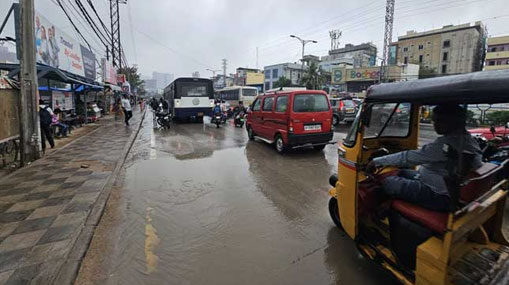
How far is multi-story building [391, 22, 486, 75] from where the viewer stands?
54031mm

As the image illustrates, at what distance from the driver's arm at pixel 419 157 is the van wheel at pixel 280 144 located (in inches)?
212

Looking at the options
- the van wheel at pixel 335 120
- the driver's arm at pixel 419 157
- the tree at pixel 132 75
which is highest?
the tree at pixel 132 75

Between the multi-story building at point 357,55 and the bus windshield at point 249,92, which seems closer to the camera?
the bus windshield at point 249,92

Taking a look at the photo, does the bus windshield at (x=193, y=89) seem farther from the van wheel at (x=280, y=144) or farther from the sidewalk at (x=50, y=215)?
the sidewalk at (x=50, y=215)

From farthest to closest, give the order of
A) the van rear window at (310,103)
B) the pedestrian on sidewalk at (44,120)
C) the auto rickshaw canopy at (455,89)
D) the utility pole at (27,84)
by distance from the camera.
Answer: the pedestrian on sidewalk at (44,120), the van rear window at (310,103), the utility pole at (27,84), the auto rickshaw canopy at (455,89)

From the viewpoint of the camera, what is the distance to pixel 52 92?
501 inches

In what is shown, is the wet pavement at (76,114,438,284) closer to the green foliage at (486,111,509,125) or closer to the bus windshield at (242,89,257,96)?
the green foliage at (486,111,509,125)

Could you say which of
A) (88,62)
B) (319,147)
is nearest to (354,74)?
(88,62)

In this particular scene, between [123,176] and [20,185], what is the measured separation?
1.76 metres

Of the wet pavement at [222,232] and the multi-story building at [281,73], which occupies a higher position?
the multi-story building at [281,73]

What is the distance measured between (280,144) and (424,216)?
6091mm

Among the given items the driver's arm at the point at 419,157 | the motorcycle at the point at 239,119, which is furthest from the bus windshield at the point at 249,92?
the driver's arm at the point at 419,157

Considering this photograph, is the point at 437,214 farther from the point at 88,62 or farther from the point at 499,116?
the point at 88,62

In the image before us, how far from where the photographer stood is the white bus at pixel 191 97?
55.3ft
